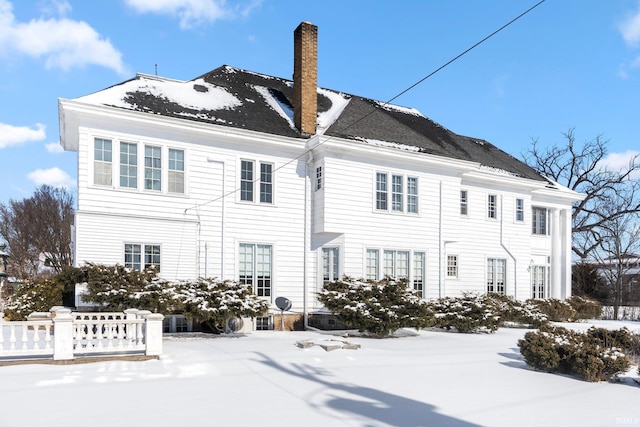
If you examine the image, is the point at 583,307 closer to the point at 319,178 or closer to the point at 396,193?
the point at 396,193

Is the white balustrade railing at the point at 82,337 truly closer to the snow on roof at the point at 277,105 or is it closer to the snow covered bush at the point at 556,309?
the snow on roof at the point at 277,105

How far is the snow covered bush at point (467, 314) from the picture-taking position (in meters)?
18.2

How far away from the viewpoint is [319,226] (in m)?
18.8

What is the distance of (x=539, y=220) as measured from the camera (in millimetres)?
27359

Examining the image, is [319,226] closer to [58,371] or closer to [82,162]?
[82,162]

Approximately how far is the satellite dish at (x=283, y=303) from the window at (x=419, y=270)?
19.0 feet

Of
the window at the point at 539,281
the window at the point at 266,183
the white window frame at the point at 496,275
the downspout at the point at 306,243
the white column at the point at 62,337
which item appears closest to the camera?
the white column at the point at 62,337

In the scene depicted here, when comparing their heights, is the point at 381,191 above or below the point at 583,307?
above

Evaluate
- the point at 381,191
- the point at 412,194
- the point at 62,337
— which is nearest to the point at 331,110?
the point at 381,191

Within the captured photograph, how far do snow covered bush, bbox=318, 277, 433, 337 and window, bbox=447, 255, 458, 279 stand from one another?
632 centimetres

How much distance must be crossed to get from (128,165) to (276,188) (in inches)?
211

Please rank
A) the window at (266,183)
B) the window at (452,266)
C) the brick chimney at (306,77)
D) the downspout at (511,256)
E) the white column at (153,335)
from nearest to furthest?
the white column at (153,335)
the window at (266,183)
the brick chimney at (306,77)
the window at (452,266)
the downspout at (511,256)

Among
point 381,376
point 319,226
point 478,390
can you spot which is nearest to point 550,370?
point 478,390

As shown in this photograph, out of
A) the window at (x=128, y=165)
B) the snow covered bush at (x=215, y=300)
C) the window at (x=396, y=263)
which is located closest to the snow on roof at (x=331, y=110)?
the window at (x=396, y=263)
